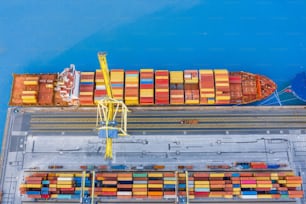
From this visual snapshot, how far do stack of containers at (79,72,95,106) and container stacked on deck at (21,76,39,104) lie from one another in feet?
42.0

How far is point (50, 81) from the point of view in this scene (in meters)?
91.0

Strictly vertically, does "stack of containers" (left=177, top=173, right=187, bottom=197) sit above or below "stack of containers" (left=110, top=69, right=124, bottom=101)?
below

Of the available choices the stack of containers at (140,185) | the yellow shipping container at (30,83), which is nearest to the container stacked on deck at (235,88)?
the stack of containers at (140,185)

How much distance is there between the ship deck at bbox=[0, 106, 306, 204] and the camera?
8662 centimetres

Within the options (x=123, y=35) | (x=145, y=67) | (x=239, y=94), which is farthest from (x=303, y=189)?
(x=123, y=35)

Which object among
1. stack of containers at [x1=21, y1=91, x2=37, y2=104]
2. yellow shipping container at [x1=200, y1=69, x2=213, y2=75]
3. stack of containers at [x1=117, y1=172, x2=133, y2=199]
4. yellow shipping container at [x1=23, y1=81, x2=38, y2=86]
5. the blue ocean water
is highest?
the blue ocean water

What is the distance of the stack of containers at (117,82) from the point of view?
8812 centimetres

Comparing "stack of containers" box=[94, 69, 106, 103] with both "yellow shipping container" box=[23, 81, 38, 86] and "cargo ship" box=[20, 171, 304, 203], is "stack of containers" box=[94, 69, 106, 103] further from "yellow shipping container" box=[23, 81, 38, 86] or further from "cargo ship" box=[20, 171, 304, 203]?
"cargo ship" box=[20, 171, 304, 203]

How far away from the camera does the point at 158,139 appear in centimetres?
8850

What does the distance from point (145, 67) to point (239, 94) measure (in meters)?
28.1

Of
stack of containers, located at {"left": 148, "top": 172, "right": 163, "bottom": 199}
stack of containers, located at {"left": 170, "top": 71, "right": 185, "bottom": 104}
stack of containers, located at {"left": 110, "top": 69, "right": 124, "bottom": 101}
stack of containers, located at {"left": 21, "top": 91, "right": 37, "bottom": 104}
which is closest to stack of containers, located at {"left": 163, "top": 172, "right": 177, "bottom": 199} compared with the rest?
stack of containers, located at {"left": 148, "top": 172, "right": 163, "bottom": 199}

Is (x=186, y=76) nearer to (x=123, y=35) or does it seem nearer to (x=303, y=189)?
(x=123, y=35)

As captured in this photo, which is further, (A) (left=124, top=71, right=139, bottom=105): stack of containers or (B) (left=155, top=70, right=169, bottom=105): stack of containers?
(B) (left=155, top=70, right=169, bottom=105): stack of containers

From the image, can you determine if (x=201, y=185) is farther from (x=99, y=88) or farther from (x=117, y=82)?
(x=99, y=88)
